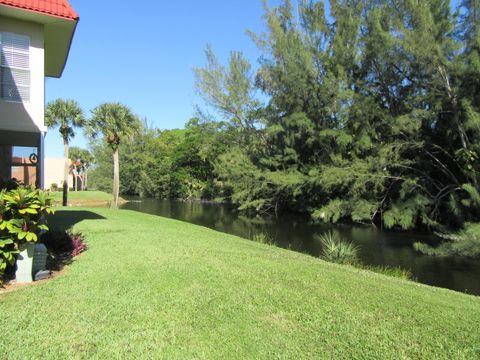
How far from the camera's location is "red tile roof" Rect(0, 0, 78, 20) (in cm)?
832

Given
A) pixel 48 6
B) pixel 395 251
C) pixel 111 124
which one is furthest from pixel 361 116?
pixel 48 6

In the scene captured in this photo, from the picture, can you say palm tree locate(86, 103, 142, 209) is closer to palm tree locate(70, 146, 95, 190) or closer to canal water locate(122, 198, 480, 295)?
canal water locate(122, 198, 480, 295)

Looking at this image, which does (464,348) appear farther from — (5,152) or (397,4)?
(397,4)

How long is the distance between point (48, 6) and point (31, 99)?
203 centimetres

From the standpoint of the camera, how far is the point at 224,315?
481 cm

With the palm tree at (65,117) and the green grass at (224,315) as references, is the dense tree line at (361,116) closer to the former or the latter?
the palm tree at (65,117)

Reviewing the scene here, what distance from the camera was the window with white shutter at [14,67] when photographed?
8750 millimetres

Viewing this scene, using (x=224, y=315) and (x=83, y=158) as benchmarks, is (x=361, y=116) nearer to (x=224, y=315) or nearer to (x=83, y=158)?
(x=224, y=315)

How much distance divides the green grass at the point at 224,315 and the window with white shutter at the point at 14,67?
13.5ft

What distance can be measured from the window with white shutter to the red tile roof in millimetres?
751

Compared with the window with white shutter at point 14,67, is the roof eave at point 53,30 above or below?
above

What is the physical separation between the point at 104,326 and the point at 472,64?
20027 millimetres

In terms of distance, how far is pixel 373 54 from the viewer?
2498 centimetres

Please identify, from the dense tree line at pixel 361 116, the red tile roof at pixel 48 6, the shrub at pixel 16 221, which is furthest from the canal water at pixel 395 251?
the red tile roof at pixel 48 6
